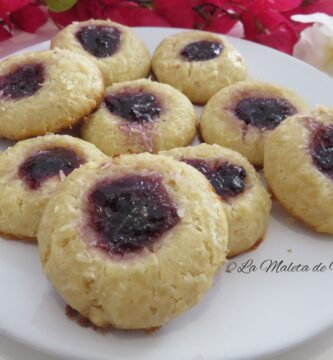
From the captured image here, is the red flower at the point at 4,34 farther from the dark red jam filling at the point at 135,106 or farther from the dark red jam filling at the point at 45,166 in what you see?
the dark red jam filling at the point at 45,166

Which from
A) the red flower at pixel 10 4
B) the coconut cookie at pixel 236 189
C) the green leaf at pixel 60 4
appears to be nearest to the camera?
the coconut cookie at pixel 236 189

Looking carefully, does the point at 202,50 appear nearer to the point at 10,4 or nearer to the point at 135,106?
the point at 135,106

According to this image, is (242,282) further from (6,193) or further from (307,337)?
(6,193)

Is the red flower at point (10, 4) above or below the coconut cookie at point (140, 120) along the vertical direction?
above

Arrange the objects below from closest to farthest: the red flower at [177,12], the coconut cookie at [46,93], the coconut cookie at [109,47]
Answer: the coconut cookie at [46,93], the coconut cookie at [109,47], the red flower at [177,12]

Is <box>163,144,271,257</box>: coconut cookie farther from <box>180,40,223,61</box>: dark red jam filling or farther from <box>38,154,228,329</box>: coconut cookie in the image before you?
<box>180,40,223,61</box>: dark red jam filling

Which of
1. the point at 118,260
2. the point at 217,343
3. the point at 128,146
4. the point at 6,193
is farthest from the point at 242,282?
the point at 6,193


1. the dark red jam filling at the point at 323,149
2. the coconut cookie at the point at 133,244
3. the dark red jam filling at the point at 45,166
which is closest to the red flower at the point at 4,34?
the dark red jam filling at the point at 45,166
